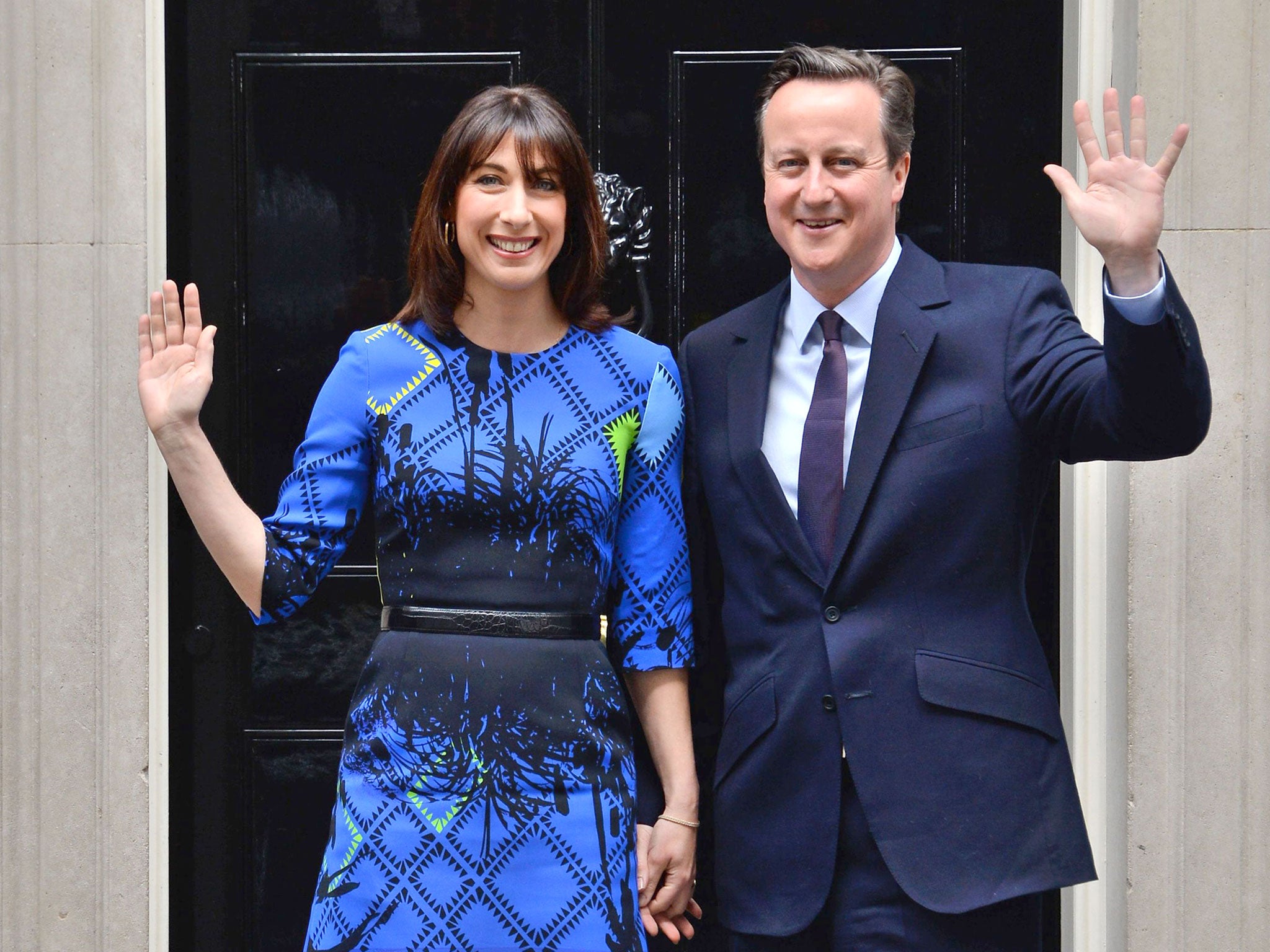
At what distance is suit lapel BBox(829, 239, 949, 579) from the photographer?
2184 millimetres

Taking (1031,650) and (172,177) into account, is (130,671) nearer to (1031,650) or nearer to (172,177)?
(172,177)

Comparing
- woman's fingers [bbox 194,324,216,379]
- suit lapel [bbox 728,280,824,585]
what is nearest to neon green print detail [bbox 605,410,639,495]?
suit lapel [bbox 728,280,824,585]

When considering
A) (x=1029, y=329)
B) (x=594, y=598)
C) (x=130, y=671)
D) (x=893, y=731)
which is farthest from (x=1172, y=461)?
(x=130, y=671)

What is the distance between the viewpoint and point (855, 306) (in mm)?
2314

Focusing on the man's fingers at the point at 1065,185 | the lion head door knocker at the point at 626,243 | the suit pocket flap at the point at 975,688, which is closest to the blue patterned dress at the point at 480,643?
the suit pocket flap at the point at 975,688

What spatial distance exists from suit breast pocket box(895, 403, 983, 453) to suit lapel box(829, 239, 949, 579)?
3 centimetres

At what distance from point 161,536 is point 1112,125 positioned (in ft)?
7.44

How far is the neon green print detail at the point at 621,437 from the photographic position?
2.31 meters

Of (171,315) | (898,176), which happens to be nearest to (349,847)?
(171,315)

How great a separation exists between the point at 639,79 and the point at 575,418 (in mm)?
1281

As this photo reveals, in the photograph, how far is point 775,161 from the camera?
2.31 meters

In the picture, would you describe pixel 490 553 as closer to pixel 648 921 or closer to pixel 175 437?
pixel 175 437

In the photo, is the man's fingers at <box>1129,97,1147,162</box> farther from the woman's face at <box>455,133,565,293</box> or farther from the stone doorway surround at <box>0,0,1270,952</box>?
the stone doorway surround at <box>0,0,1270,952</box>

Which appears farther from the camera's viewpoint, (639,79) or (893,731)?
(639,79)
